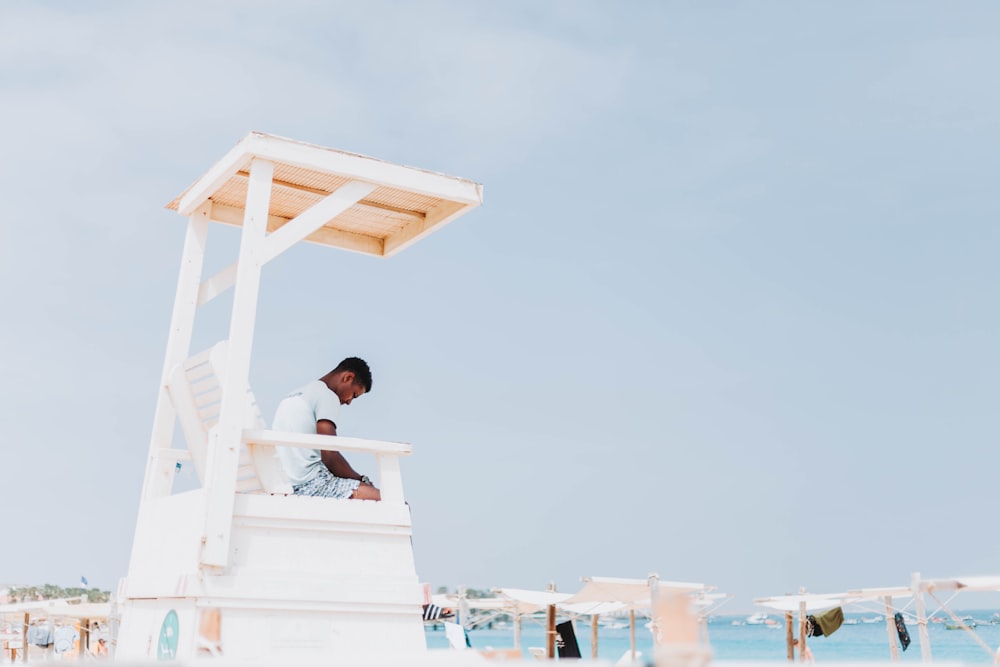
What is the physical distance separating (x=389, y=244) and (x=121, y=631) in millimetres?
4011

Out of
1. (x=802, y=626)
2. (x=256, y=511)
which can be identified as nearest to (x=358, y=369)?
(x=256, y=511)

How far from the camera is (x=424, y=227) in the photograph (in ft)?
28.3

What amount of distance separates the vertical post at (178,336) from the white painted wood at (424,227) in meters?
1.68

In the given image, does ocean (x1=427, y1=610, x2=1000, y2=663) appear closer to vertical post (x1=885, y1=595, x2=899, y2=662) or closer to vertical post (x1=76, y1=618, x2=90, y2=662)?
vertical post (x1=76, y1=618, x2=90, y2=662)

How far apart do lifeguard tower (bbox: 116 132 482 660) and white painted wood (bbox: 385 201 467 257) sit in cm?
4

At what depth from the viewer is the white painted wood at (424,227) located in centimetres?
817

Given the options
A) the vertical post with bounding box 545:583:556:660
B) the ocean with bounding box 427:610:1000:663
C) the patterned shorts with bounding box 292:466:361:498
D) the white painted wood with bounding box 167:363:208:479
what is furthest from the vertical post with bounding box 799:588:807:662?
the ocean with bounding box 427:610:1000:663

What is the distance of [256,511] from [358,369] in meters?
1.71

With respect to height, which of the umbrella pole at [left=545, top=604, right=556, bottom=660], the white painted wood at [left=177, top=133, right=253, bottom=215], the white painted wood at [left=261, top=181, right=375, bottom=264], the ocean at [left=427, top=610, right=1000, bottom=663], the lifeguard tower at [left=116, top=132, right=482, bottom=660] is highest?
the white painted wood at [left=177, top=133, right=253, bottom=215]

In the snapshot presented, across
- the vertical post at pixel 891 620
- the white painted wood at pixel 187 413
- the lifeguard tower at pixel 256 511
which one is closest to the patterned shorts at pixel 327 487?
the lifeguard tower at pixel 256 511

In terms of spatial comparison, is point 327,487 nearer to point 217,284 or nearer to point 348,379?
point 348,379

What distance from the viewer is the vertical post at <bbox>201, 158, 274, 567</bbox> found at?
20.6 feet

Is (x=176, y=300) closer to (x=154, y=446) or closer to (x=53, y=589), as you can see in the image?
(x=154, y=446)

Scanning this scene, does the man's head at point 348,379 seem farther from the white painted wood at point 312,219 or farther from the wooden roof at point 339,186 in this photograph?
the wooden roof at point 339,186
